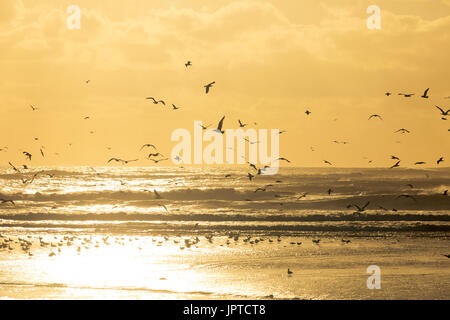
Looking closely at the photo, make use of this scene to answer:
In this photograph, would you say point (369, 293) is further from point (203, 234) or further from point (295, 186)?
point (295, 186)

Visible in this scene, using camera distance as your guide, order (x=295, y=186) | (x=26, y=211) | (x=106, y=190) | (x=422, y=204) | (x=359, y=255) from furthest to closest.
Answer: (x=295, y=186) < (x=106, y=190) < (x=422, y=204) < (x=26, y=211) < (x=359, y=255)

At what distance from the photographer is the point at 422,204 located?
60.9 metres

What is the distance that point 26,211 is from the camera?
4719cm

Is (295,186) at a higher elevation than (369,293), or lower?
higher

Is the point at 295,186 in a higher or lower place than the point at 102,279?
higher

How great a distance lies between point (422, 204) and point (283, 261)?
141ft

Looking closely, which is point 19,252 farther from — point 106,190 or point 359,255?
point 106,190

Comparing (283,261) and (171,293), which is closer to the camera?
(171,293)

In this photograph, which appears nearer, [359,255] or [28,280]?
[28,280]

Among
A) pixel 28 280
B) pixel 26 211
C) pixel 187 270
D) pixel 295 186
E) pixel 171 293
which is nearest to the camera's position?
pixel 171 293

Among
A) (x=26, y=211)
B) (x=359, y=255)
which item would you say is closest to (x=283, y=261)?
(x=359, y=255)

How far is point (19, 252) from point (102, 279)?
20.9 ft
